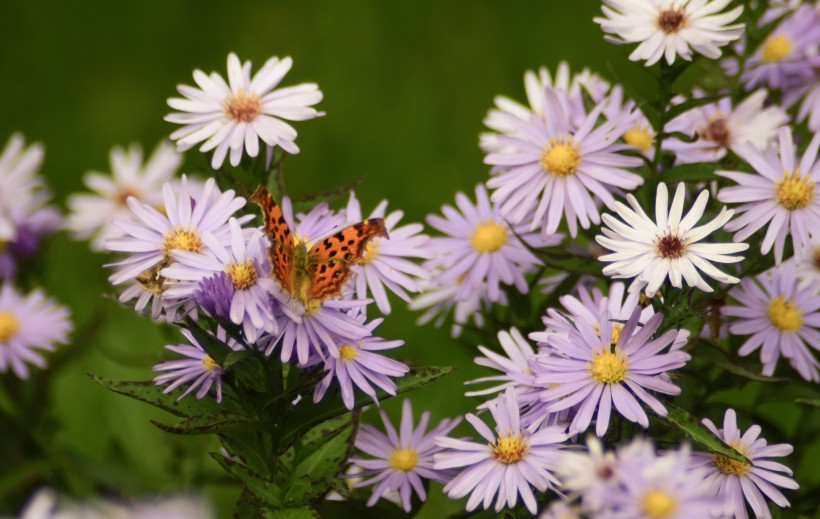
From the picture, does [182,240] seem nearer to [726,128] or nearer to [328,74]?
[726,128]

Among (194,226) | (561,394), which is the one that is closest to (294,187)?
(194,226)

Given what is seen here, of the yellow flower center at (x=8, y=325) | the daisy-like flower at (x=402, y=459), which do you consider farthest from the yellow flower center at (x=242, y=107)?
the yellow flower center at (x=8, y=325)

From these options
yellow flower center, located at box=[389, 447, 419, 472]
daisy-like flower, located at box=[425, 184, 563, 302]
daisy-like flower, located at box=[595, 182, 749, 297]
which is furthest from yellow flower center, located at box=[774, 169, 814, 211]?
yellow flower center, located at box=[389, 447, 419, 472]

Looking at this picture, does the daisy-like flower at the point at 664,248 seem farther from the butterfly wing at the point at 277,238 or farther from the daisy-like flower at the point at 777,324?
the butterfly wing at the point at 277,238

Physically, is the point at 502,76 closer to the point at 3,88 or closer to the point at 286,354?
the point at 3,88

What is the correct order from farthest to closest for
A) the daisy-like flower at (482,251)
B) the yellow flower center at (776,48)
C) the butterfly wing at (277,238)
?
the yellow flower center at (776,48) < the daisy-like flower at (482,251) < the butterfly wing at (277,238)

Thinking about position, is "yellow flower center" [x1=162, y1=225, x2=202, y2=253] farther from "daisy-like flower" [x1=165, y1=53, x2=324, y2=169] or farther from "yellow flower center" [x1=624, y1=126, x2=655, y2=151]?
"yellow flower center" [x1=624, y1=126, x2=655, y2=151]
